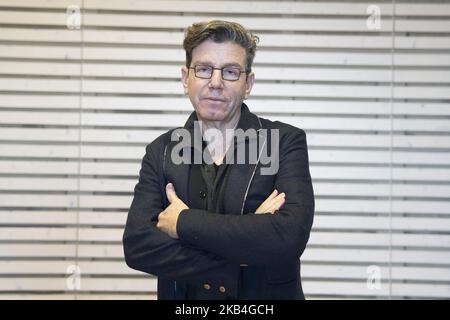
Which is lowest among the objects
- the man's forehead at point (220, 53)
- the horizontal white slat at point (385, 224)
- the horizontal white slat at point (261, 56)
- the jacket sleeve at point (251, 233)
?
the horizontal white slat at point (385, 224)

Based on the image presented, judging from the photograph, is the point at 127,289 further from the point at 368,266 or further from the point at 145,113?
the point at 368,266

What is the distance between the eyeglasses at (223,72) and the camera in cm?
244

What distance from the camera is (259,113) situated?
15.5 ft

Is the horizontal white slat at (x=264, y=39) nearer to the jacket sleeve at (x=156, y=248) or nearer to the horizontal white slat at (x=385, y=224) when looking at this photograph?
the horizontal white slat at (x=385, y=224)

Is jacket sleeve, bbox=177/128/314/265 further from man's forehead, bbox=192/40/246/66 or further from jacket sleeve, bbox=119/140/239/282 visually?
man's forehead, bbox=192/40/246/66

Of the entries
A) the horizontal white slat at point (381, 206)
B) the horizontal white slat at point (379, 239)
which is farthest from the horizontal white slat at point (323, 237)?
the horizontal white slat at point (381, 206)

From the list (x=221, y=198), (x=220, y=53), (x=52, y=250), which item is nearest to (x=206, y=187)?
(x=221, y=198)

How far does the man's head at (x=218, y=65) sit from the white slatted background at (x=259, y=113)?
2.25 m

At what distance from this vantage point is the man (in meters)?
2.29

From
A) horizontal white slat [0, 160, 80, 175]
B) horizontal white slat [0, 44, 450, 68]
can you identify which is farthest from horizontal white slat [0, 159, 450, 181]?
horizontal white slat [0, 44, 450, 68]

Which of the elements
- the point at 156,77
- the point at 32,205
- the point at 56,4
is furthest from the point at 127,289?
the point at 56,4

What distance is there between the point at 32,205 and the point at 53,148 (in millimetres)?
481
